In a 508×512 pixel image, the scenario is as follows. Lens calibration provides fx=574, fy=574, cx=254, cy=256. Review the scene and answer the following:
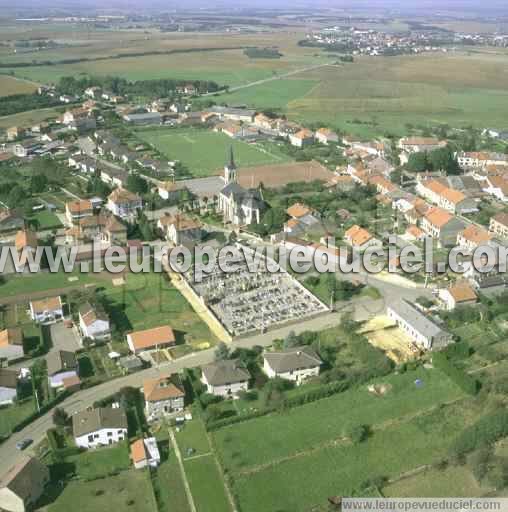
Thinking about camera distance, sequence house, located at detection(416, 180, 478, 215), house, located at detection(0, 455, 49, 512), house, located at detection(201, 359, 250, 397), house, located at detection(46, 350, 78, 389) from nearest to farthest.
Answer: house, located at detection(0, 455, 49, 512)
house, located at detection(201, 359, 250, 397)
house, located at detection(46, 350, 78, 389)
house, located at detection(416, 180, 478, 215)

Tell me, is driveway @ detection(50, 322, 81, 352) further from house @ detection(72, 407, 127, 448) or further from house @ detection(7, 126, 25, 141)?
house @ detection(7, 126, 25, 141)

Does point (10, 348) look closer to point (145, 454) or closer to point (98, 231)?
point (145, 454)

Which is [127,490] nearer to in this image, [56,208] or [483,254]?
[483,254]

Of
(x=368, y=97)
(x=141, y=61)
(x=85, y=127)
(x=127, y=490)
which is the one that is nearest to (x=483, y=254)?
(x=127, y=490)

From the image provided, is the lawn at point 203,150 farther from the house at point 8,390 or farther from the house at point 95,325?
the house at point 8,390

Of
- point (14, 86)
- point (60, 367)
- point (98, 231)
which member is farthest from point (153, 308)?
point (14, 86)

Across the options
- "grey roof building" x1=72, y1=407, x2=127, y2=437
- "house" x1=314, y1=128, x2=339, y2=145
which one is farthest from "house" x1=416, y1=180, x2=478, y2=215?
"grey roof building" x1=72, y1=407, x2=127, y2=437
